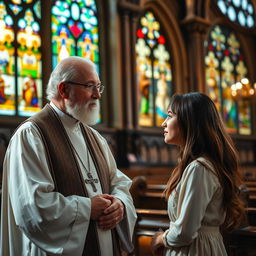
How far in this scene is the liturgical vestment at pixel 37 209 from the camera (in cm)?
207

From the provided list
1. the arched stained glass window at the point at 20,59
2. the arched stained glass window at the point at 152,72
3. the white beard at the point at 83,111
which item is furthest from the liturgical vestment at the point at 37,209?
the arched stained glass window at the point at 152,72

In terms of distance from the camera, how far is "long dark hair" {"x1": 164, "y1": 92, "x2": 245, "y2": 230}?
6.98 feet

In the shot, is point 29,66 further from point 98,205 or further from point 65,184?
point 98,205

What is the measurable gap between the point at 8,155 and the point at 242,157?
10714 mm

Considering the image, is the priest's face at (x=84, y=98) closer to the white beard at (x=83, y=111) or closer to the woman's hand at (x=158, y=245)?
the white beard at (x=83, y=111)

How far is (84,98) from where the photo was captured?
2.45 m

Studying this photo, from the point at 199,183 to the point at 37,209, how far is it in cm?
82

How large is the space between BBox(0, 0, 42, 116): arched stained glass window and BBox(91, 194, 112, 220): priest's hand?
19.8 ft

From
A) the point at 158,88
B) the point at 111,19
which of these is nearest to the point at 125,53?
the point at 111,19

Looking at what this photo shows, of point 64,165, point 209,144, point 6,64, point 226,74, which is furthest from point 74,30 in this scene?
point 209,144

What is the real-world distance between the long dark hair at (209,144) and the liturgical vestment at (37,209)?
1.79ft

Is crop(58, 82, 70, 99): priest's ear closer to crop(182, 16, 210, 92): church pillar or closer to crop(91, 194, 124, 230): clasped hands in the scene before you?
crop(91, 194, 124, 230): clasped hands

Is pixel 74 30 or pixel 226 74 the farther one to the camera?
pixel 226 74

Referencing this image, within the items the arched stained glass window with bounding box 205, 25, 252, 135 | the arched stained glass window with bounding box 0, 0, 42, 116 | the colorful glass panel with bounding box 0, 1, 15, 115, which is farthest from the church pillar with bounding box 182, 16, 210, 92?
the colorful glass panel with bounding box 0, 1, 15, 115
